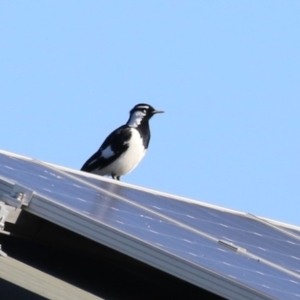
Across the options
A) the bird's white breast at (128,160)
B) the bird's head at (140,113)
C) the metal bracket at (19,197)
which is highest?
the bird's head at (140,113)

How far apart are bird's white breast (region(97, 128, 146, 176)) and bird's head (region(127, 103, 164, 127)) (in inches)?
34.6

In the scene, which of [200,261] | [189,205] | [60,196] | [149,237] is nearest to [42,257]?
[60,196]

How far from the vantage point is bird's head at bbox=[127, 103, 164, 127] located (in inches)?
594

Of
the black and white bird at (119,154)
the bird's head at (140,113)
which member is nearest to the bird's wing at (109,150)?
the black and white bird at (119,154)

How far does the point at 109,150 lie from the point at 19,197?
8793 mm

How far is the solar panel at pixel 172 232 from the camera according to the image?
5.08m

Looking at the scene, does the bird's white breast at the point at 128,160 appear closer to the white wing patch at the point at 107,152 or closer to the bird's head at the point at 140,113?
the white wing patch at the point at 107,152

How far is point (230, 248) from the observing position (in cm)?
673

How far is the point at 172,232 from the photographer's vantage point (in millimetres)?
6551

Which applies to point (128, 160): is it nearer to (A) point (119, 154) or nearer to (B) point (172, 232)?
(A) point (119, 154)

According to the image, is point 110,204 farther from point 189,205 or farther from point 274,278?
point 189,205

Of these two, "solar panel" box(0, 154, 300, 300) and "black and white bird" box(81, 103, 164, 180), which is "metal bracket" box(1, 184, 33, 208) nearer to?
"solar panel" box(0, 154, 300, 300)

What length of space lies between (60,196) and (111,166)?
7.77 m

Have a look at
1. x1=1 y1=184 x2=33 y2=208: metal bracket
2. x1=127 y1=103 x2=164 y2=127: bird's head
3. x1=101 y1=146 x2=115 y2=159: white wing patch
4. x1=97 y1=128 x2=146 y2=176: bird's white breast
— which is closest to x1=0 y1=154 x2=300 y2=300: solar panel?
x1=1 y1=184 x2=33 y2=208: metal bracket
